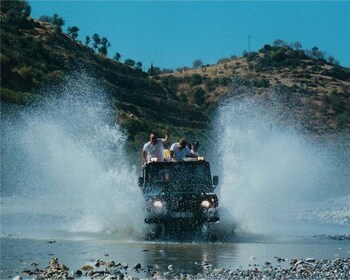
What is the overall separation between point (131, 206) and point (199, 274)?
25.1ft

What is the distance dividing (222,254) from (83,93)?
186 feet

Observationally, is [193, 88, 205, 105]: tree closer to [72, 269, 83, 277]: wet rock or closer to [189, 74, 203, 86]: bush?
[189, 74, 203, 86]: bush

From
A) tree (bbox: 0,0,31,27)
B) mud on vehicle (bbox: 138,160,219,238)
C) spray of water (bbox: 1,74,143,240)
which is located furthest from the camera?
tree (bbox: 0,0,31,27)

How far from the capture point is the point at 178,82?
119 m

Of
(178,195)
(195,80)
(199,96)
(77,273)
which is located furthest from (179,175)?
(195,80)

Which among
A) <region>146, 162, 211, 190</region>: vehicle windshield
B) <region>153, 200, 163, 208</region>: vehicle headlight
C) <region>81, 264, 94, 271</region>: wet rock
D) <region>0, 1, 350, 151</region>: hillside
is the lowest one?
<region>81, 264, 94, 271</region>: wet rock

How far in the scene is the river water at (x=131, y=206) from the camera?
1747cm

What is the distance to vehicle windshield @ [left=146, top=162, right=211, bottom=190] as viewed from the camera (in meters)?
21.3

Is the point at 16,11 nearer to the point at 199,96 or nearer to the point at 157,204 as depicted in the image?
the point at 199,96

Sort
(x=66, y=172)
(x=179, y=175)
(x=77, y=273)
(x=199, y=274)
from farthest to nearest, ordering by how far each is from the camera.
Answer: (x=66, y=172) < (x=179, y=175) < (x=199, y=274) < (x=77, y=273)

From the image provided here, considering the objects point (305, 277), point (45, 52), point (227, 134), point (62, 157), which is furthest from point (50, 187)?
point (45, 52)

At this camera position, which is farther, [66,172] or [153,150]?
[66,172]

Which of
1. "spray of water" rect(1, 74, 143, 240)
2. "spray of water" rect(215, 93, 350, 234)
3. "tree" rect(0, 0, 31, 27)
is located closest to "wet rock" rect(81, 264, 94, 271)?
"spray of water" rect(1, 74, 143, 240)

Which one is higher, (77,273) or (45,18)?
(45,18)
